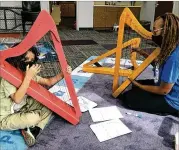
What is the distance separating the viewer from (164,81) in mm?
1646

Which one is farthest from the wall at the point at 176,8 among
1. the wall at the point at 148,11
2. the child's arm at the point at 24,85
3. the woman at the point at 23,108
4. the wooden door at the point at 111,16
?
the child's arm at the point at 24,85

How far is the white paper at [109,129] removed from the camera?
1.52 metres

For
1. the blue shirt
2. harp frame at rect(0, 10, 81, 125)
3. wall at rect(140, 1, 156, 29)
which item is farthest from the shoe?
wall at rect(140, 1, 156, 29)

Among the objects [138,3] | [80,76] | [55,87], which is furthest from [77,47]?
[138,3]

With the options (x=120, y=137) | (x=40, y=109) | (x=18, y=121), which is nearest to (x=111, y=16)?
(x=40, y=109)

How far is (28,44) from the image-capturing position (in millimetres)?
1186

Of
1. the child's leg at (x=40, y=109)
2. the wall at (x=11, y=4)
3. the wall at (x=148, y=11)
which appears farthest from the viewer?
the wall at (x=148, y=11)

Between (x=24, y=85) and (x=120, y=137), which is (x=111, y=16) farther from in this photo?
(x=24, y=85)

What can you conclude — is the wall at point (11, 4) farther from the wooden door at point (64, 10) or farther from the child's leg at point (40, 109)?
the child's leg at point (40, 109)

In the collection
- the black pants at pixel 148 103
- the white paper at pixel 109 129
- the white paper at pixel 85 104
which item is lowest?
the white paper at pixel 109 129

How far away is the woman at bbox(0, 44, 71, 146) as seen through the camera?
1.36 m

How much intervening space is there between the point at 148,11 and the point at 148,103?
201 inches

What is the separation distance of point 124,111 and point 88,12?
4.83m

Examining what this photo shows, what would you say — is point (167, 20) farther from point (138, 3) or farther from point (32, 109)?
point (138, 3)
